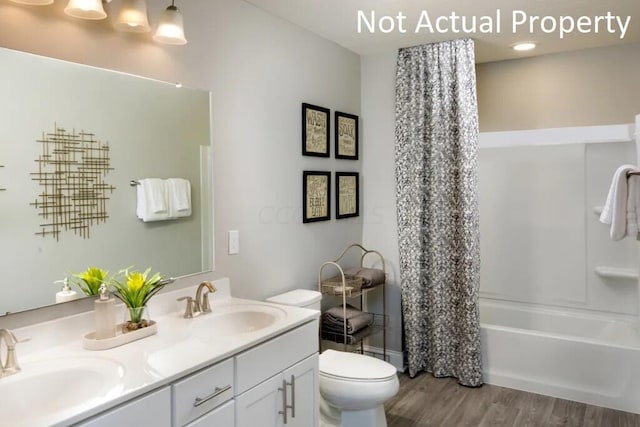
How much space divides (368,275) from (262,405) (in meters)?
1.60

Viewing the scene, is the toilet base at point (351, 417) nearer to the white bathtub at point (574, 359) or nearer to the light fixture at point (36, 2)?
the white bathtub at point (574, 359)

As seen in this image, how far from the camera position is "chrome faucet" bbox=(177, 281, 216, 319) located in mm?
2176

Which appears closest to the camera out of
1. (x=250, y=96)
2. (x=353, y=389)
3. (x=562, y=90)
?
(x=353, y=389)

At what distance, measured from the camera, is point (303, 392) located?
217 cm

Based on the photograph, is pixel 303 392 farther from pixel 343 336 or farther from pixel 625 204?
pixel 625 204

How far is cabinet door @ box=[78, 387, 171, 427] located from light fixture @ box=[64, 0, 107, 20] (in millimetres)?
1343

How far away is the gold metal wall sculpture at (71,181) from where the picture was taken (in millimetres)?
1741

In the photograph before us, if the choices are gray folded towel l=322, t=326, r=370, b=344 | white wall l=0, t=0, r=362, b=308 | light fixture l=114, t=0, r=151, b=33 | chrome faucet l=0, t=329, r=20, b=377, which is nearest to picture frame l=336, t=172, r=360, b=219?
white wall l=0, t=0, r=362, b=308

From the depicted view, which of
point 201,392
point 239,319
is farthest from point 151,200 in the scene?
point 201,392

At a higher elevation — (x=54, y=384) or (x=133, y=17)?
(x=133, y=17)

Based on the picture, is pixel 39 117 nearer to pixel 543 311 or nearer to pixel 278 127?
pixel 278 127

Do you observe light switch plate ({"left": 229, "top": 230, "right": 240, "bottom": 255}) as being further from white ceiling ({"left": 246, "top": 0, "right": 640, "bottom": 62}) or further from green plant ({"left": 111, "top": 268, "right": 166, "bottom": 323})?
white ceiling ({"left": 246, "top": 0, "right": 640, "bottom": 62})

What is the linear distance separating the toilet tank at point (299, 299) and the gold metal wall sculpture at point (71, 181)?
1.15 m

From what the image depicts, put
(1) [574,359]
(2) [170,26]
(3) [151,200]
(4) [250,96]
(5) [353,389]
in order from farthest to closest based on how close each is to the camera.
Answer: (1) [574,359] → (4) [250,96] → (5) [353,389] → (3) [151,200] → (2) [170,26]
